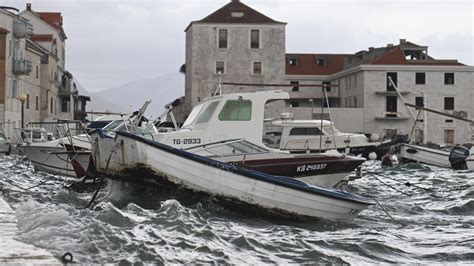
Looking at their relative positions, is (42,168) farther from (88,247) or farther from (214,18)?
(214,18)

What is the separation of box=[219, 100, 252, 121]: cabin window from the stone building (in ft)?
149

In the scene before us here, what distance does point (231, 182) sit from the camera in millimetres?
13844

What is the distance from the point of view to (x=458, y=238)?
12930 millimetres

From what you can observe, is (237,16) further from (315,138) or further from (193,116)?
(193,116)

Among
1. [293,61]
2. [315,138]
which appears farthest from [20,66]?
[293,61]

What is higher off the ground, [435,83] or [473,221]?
[435,83]

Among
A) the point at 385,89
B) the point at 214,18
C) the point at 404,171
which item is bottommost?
the point at 404,171

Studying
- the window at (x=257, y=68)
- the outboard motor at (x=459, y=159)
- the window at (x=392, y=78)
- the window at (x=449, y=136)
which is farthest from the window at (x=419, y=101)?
the outboard motor at (x=459, y=159)

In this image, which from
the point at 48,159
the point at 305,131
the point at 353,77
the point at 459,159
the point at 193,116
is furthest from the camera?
the point at 353,77

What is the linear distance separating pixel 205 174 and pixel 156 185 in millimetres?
1039

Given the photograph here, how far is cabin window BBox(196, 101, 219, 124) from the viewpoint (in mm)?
19375

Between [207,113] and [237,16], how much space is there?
165 feet

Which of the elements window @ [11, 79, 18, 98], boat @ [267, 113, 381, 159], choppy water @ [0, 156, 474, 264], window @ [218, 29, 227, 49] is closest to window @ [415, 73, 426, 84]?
window @ [218, 29, 227, 49]

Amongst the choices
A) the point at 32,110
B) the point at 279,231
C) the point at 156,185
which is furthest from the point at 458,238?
the point at 32,110
